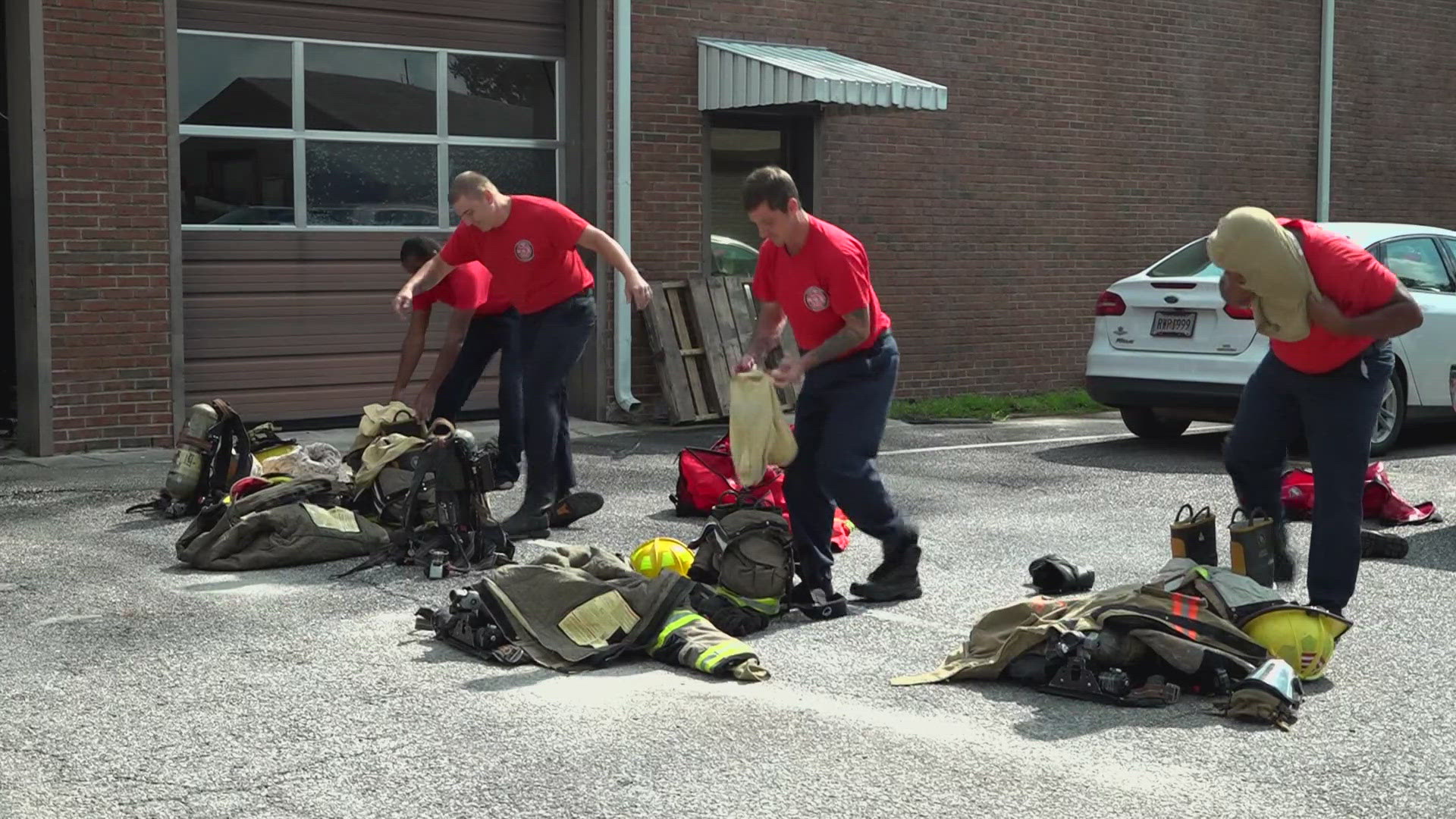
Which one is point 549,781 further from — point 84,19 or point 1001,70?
Result: point 1001,70

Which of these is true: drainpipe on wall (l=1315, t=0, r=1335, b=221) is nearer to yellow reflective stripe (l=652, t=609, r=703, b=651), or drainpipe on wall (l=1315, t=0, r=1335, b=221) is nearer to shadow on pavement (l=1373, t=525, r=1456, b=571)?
shadow on pavement (l=1373, t=525, r=1456, b=571)


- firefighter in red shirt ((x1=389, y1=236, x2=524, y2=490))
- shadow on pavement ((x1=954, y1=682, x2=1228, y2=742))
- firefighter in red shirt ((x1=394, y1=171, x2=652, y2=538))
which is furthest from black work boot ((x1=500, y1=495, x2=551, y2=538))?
shadow on pavement ((x1=954, y1=682, x2=1228, y2=742))

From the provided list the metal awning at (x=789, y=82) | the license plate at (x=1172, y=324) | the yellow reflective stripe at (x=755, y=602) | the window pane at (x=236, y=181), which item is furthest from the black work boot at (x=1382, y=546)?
the window pane at (x=236, y=181)

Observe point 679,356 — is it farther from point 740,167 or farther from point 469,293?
point 469,293

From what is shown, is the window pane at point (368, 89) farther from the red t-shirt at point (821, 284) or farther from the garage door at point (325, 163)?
the red t-shirt at point (821, 284)

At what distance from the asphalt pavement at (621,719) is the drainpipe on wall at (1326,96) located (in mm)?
11047

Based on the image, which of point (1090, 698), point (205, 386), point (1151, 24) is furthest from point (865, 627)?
point (1151, 24)

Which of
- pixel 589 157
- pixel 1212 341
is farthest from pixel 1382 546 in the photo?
pixel 589 157

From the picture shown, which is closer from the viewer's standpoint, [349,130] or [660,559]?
[660,559]

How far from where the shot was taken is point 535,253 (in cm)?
891

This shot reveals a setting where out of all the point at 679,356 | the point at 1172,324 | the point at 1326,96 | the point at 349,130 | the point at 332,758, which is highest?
the point at 1326,96

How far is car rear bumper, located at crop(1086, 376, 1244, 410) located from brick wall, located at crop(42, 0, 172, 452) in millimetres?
6412

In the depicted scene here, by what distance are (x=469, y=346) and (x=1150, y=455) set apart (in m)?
4.83

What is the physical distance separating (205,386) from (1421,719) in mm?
9228
